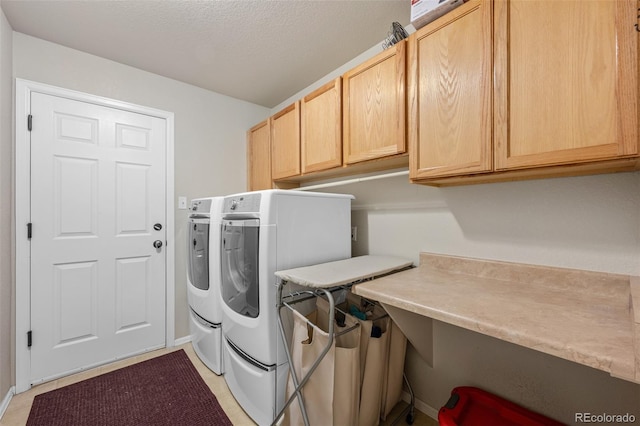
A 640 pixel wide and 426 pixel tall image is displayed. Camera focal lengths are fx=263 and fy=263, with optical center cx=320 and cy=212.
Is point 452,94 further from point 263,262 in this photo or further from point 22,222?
point 22,222

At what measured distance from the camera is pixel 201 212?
217 cm

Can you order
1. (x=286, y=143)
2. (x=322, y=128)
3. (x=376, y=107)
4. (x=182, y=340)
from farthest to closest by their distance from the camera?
1. (x=182, y=340)
2. (x=286, y=143)
3. (x=322, y=128)
4. (x=376, y=107)

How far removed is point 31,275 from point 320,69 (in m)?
2.72

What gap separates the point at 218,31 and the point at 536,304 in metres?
2.32

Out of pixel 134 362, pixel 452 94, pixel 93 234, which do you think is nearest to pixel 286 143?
pixel 452 94

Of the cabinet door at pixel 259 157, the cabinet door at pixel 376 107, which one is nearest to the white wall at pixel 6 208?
the cabinet door at pixel 259 157

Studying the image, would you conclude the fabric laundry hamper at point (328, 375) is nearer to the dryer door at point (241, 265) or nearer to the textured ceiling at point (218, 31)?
the dryer door at point (241, 265)

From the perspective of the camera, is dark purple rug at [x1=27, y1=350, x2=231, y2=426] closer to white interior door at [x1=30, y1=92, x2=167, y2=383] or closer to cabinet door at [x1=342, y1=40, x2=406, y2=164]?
white interior door at [x1=30, y1=92, x2=167, y2=383]

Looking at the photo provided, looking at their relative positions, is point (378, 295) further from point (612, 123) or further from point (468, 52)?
point (468, 52)

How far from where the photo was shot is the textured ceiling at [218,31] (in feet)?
5.26

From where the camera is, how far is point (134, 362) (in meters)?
2.18

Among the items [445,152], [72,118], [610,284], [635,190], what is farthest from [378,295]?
[72,118]

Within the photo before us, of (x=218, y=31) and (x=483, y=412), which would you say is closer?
(x=483, y=412)

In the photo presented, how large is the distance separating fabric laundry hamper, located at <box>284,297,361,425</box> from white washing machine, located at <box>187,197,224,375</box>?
2.84 feet
